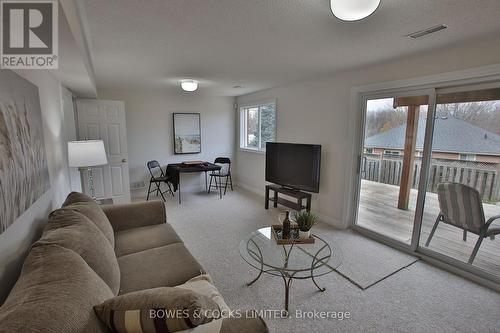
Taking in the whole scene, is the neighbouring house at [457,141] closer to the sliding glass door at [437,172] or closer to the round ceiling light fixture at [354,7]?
the sliding glass door at [437,172]

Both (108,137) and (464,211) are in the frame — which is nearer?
(464,211)

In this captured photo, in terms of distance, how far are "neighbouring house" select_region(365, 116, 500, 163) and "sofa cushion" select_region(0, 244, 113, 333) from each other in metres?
3.19

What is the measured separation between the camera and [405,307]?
6.56ft

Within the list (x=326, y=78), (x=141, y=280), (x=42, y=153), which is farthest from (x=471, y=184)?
(x=42, y=153)

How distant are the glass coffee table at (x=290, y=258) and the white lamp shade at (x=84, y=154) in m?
1.95

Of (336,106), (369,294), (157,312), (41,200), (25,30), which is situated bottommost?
(369,294)

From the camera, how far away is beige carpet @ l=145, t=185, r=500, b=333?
72.4 inches

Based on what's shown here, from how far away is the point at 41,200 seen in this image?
1.79 meters

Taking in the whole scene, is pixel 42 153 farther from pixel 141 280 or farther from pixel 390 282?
pixel 390 282

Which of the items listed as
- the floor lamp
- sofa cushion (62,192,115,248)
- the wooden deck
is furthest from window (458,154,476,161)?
the floor lamp

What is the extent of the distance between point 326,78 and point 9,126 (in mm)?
3565

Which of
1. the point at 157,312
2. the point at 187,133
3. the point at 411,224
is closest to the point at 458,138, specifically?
the point at 411,224

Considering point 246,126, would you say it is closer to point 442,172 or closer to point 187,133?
point 187,133

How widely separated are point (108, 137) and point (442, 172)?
5.04 meters
